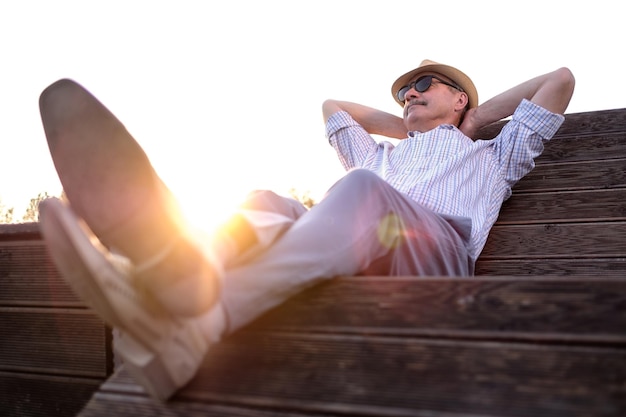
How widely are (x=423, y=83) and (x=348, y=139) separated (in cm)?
39

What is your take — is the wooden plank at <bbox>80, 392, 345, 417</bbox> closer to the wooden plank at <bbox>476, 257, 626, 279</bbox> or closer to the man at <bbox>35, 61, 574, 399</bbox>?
the man at <bbox>35, 61, 574, 399</bbox>

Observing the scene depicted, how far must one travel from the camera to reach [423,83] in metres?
2.41

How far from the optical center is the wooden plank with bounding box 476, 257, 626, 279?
5.56ft

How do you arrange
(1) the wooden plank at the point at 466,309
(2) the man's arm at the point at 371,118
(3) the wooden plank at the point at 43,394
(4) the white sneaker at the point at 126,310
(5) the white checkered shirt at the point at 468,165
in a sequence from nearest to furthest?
(4) the white sneaker at the point at 126,310 → (1) the wooden plank at the point at 466,309 → (3) the wooden plank at the point at 43,394 → (5) the white checkered shirt at the point at 468,165 → (2) the man's arm at the point at 371,118

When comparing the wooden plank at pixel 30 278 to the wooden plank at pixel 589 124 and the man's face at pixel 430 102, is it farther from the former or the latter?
the wooden plank at pixel 589 124

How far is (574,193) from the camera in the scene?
81.9 inches

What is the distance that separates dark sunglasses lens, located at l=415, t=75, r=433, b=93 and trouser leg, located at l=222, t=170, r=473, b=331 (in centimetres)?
97

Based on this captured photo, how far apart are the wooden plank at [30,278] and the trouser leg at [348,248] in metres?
0.61

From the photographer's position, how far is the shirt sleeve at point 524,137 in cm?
207

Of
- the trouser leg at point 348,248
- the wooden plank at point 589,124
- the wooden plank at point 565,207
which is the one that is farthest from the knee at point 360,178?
the wooden plank at point 589,124

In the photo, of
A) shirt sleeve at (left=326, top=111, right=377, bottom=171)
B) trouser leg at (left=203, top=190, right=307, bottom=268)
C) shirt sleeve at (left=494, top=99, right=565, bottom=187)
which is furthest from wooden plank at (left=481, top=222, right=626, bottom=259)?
trouser leg at (left=203, top=190, right=307, bottom=268)

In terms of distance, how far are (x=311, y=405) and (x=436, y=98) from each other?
1.82m


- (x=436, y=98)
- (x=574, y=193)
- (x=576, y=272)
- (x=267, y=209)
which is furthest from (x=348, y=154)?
(x=267, y=209)

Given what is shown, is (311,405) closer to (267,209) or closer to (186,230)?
(186,230)
